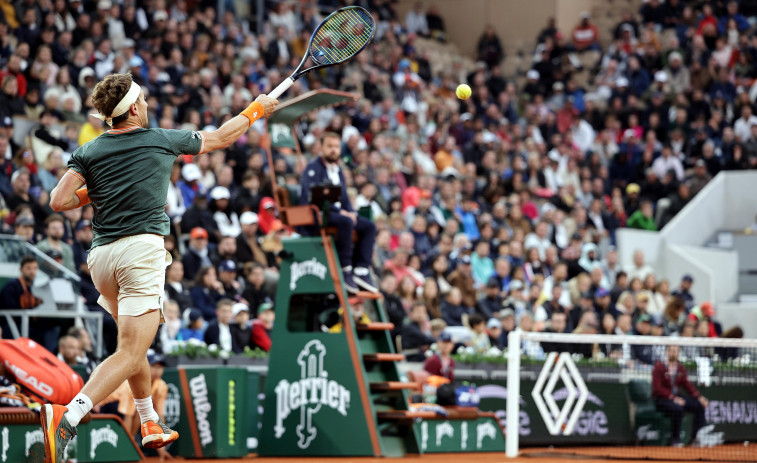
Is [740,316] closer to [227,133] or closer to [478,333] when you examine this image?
[478,333]

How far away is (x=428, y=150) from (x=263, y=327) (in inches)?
377

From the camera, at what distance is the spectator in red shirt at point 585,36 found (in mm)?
28453

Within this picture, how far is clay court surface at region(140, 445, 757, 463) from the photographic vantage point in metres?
11.4

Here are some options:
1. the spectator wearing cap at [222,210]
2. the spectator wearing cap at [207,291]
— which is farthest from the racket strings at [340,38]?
the spectator wearing cap at [222,210]

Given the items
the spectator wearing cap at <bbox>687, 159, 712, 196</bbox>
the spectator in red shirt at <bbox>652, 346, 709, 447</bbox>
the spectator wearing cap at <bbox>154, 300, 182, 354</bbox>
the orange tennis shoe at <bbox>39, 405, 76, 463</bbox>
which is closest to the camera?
the orange tennis shoe at <bbox>39, 405, 76, 463</bbox>

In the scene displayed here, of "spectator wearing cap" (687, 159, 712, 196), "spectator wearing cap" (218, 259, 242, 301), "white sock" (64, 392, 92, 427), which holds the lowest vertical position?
"white sock" (64, 392, 92, 427)

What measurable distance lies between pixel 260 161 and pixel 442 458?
7320 mm

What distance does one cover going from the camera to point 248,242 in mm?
16578

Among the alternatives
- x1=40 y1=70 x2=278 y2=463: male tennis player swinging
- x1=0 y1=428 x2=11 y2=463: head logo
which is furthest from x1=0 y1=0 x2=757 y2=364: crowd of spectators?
x1=40 y1=70 x2=278 y2=463: male tennis player swinging

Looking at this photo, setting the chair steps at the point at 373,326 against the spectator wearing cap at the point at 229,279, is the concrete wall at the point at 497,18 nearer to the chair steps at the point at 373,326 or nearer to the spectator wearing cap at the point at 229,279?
the spectator wearing cap at the point at 229,279

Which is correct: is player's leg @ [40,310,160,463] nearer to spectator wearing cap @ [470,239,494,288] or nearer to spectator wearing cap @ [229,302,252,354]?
spectator wearing cap @ [229,302,252,354]

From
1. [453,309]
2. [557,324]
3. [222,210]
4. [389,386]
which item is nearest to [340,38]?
[389,386]

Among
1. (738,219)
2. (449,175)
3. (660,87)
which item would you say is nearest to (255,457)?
(449,175)

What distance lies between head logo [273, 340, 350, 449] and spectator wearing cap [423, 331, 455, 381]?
2.68m
